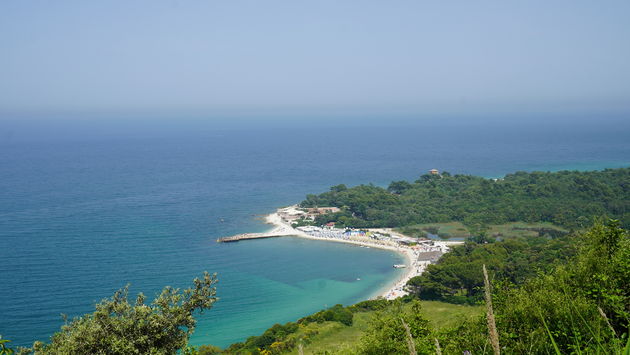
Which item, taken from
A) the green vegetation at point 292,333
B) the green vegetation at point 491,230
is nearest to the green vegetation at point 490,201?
the green vegetation at point 491,230

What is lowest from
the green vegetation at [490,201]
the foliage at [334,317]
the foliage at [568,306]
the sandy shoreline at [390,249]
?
the sandy shoreline at [390,249]

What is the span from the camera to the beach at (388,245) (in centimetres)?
2819

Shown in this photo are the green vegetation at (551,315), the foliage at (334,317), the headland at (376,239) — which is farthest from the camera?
the headland at (376,239)

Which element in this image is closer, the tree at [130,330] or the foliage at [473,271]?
the tree at [130,330]

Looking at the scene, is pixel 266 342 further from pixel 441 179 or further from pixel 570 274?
pixel 441 179

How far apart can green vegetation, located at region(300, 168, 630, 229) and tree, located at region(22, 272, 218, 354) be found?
109ft

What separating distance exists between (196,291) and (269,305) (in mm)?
17282

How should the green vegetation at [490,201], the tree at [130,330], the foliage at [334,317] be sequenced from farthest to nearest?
the green vegetation at [490,201] < the foliage at [334,317] < the tree at [130,330]

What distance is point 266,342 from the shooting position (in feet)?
64.4

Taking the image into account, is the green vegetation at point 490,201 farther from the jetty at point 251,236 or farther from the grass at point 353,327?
the grass at point 353,327

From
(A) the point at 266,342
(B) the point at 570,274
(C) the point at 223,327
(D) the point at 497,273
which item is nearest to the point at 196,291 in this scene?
(B) the point at 570,274

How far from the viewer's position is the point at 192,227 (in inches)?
1644

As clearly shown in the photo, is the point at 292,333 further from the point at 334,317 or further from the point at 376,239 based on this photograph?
the point at 376,239

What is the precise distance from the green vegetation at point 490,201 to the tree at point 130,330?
33.1 metres
